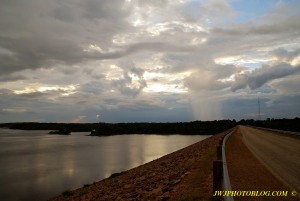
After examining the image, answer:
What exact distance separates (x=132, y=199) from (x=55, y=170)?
2513 centimetres

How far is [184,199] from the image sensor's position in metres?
9.45

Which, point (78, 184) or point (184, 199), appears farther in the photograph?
point (78, 184)

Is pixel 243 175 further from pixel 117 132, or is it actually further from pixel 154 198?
pixel 117 132

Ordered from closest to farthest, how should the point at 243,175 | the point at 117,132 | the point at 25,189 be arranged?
the point at 243,175 < the point at 25,189 < the point at 117,132

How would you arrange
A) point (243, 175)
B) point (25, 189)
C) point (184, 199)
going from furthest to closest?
point (25, 189), point (243, 175), point (184, 199)

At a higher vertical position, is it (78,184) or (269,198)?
(269,198)

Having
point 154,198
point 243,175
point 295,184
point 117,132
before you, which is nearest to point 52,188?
point 154,198

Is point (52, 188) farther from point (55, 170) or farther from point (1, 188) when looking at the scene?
point (55, 170)

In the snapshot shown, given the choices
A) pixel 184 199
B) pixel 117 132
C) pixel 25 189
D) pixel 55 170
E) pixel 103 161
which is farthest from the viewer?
pixel 117 132

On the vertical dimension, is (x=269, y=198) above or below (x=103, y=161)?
above

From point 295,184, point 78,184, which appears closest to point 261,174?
point 295,184

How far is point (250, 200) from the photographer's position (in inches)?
320

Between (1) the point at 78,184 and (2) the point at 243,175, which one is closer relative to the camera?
(2) the point at 243,175

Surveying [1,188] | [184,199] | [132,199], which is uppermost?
[184,199]
